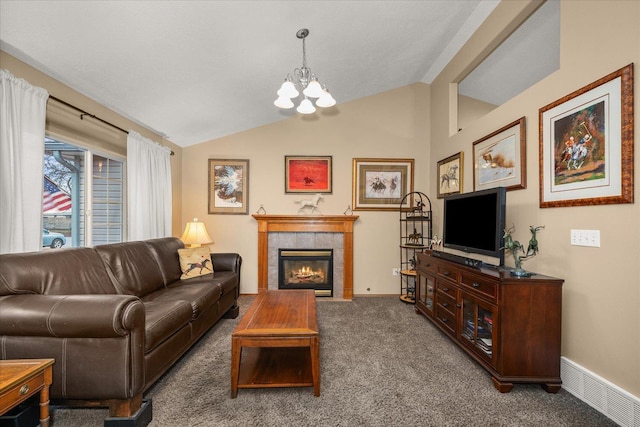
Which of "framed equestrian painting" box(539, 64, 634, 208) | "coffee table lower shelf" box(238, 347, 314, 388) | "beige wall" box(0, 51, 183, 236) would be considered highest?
"beige wall" box(0, 51, 183, 236)

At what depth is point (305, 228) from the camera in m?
4.38

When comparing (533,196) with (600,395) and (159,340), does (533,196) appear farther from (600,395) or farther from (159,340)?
(159,340)

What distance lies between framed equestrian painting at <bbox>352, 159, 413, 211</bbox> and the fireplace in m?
0.97

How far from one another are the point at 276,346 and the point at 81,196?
2717 millimetres

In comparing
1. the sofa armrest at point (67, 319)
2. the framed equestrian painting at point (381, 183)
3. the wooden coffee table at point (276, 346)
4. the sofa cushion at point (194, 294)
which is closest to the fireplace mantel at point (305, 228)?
the framed equestrian painting at point (381, 183)

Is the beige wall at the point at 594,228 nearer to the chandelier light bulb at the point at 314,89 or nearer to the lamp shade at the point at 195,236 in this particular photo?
the chandelier light bulb at the point at 314,89

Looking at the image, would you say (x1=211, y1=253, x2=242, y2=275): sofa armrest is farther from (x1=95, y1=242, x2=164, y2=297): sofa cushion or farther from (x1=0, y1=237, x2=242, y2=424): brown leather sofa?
(x1=0, y1=237, x2=242, y2=424): brown leather sofa

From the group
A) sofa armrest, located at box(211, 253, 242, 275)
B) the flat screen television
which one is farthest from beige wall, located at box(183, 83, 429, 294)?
the flat screen television

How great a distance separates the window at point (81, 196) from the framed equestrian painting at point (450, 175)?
421cm

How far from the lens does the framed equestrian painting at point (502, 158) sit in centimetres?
248

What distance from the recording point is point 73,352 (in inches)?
61.1

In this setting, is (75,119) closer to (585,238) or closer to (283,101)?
(283,101)

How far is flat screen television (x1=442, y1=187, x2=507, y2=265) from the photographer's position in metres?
2.35

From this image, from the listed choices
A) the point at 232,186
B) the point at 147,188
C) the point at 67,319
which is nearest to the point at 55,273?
A: the point at 67,319
